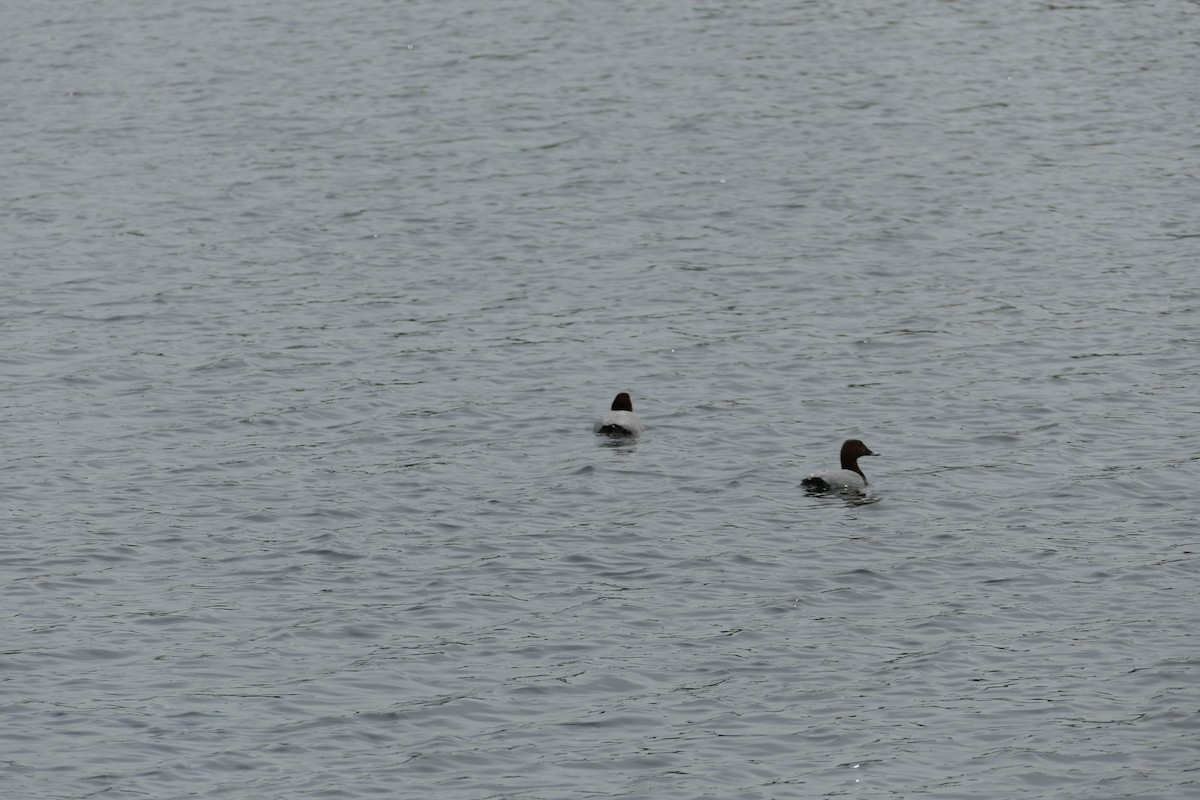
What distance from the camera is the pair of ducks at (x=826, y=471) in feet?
78.4

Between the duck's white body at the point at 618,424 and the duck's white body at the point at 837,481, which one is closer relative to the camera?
the duck's white body at the point at 837,481

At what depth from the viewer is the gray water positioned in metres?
17.8

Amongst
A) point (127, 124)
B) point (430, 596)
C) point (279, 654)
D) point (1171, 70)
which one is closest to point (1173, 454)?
point (430, 596)

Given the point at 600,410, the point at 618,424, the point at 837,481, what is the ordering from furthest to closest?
the point at 600,410, the point at 618,424, the point at 837,481

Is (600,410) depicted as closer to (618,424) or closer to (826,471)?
(618,424)

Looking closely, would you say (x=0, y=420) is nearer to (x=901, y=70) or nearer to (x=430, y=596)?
(x=430, y=596)

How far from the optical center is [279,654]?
63.2 ft

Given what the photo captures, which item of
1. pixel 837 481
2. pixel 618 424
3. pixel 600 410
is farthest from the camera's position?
pixel 600 410

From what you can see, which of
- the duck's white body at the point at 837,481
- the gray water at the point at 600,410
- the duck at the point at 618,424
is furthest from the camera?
the duck at the point at 618,424

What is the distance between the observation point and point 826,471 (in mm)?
23969

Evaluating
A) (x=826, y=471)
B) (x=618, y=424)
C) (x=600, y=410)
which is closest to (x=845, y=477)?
Result: (x=826, y=471)

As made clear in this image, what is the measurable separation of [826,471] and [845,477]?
263 millimetres

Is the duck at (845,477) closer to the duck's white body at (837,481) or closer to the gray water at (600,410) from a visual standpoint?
the duck's white body at (837,481)

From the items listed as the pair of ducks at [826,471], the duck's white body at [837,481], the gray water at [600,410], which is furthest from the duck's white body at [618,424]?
the duck's white body at [837,481]
